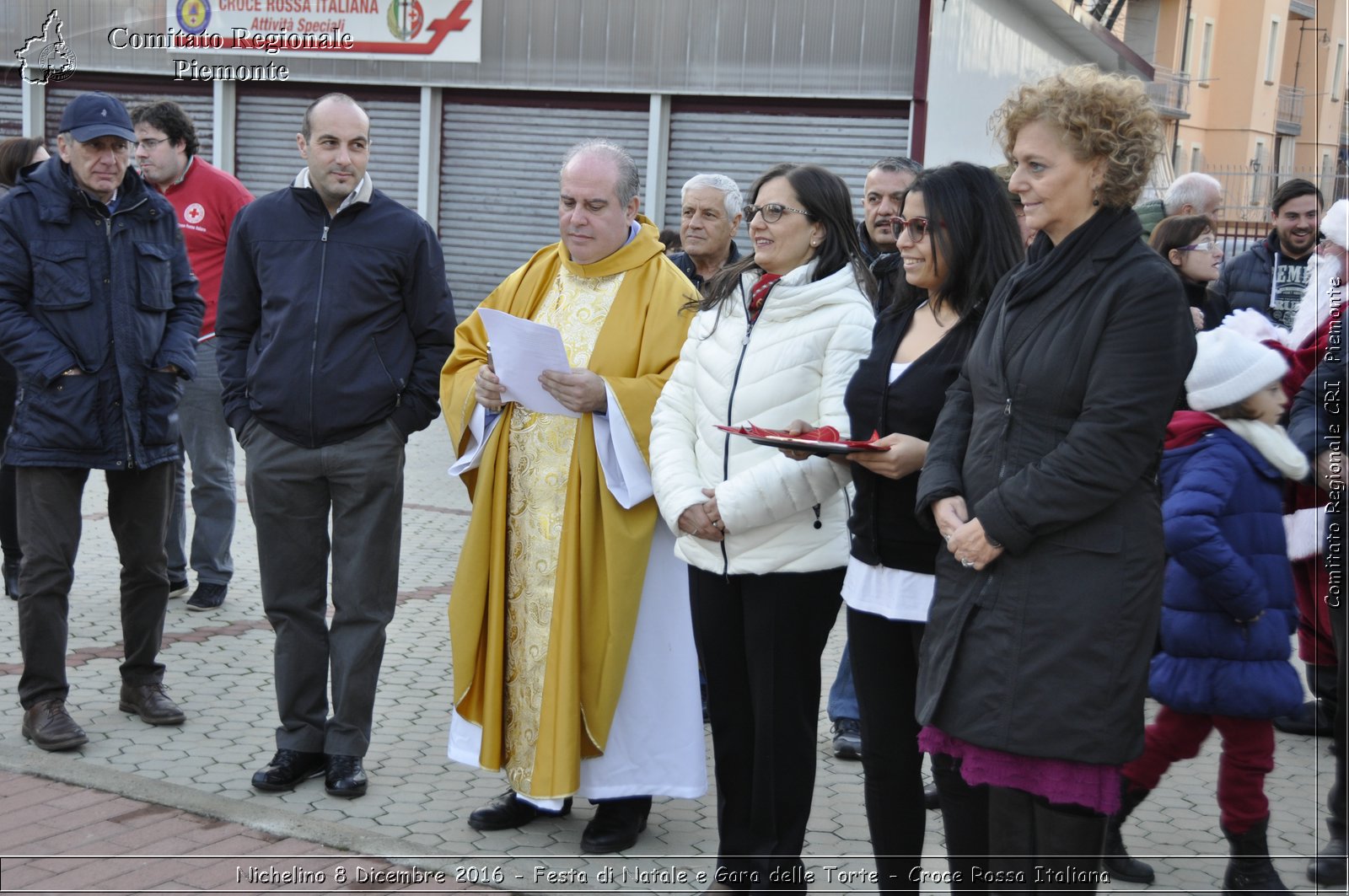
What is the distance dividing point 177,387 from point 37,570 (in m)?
0.86

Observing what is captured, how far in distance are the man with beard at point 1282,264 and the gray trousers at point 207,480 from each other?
5072 mm

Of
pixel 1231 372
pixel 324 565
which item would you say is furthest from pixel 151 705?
pixel 1231 372

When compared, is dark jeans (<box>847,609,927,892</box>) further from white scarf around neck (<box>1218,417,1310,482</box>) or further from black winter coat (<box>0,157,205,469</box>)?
black winter coat (<box>0,157,205,469</box>)

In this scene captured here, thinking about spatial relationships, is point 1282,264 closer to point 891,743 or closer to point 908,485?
point 908,485

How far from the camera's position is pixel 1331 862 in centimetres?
439

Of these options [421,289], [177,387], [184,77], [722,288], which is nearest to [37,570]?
[177,387]

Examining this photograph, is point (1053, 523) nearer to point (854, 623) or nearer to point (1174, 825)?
point (854, 623)

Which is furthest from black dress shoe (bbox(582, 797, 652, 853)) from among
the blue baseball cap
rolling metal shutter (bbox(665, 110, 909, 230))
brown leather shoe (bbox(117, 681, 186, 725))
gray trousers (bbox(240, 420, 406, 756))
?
rolling metal shutter (bbox(665, 110, 909, 230))

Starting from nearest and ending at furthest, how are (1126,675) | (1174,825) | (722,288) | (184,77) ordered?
1. (1126,675)
2. (722,288)
3. (1174,825)
4. (184,77)

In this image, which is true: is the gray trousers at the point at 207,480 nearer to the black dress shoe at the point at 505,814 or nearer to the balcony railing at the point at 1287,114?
the black dress shoe at the point at 505,814

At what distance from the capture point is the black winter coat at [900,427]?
3701mm

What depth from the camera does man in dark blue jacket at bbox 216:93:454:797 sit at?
16.0 feet

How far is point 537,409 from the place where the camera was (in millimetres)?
4578

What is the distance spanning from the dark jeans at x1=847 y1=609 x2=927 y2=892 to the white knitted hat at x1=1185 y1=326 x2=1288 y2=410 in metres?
1.11
